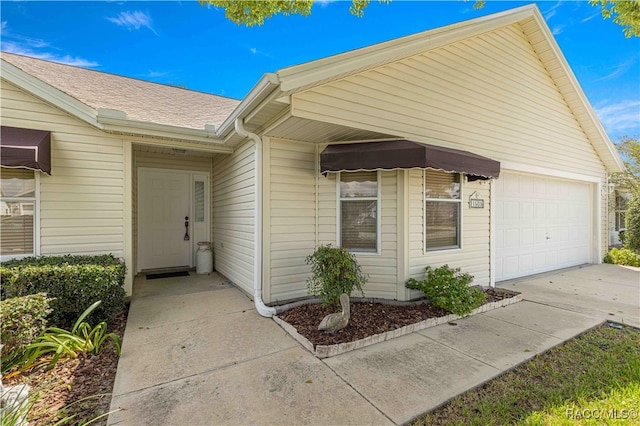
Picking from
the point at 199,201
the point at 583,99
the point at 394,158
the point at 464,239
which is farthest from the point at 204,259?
the point at 583,99

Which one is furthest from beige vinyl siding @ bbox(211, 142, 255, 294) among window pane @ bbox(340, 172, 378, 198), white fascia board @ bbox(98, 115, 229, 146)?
window pane @ bbox(340, 172, 378, 198)

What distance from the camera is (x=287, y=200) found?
4.88 m

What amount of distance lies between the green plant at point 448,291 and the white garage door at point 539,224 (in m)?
2.37

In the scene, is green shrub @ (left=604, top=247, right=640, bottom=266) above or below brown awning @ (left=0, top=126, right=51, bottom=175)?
below

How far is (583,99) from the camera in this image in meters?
7.45

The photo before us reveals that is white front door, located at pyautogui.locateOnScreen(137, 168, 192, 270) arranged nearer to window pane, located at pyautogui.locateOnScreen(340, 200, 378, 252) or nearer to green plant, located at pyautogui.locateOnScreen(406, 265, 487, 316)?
window pane, located at pyautogui.locateOnScreen(340, 200, 378, 252)

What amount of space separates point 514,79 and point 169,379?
820cm

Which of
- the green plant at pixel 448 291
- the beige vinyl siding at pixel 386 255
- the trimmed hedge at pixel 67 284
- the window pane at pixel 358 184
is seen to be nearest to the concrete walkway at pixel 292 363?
the green plant at pixel 448 291

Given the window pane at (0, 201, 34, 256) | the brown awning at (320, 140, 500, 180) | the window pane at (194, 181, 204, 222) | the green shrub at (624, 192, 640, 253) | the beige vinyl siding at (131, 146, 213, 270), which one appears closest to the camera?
the brown awning at (320, 140, 500, 180)

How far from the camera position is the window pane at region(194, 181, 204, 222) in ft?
24.5

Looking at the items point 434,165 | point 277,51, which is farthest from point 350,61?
point 277,51

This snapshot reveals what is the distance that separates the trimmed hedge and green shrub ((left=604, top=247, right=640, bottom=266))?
13.0 meters

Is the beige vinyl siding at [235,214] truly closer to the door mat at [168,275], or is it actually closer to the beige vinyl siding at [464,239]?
the door mat at [168,275]

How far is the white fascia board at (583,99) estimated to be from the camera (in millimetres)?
6285
